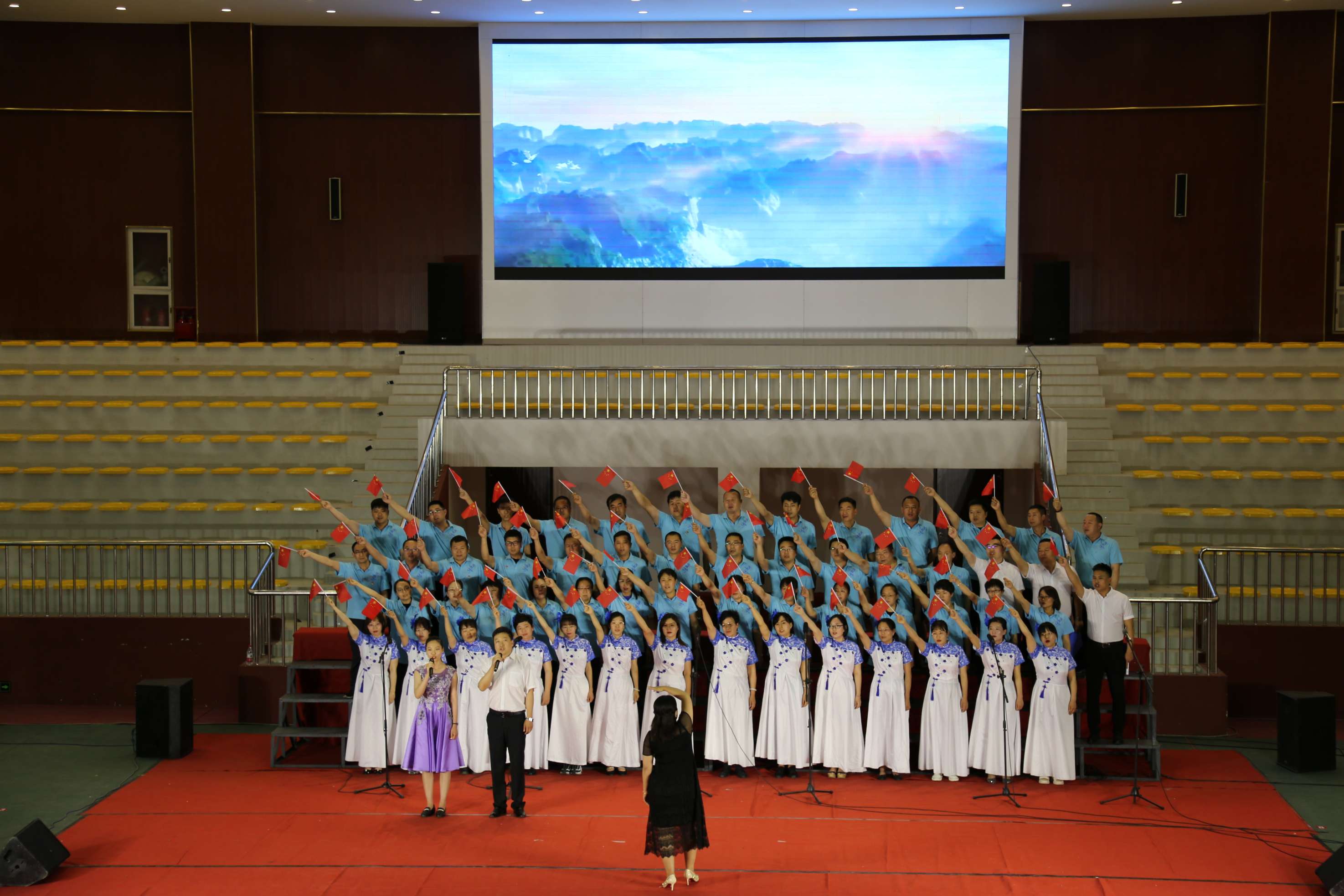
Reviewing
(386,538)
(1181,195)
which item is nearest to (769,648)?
(386,538)

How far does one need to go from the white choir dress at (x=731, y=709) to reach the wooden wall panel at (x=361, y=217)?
11450 mm

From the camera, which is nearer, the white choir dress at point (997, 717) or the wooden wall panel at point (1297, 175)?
the white choir dress at point (997, 717)

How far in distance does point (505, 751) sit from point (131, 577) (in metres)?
6.97

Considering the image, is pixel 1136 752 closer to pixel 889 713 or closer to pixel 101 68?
pixel 889 713

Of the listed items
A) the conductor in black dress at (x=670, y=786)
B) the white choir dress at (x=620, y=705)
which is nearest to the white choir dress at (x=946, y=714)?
the white choir dress at (x=620, y=705)

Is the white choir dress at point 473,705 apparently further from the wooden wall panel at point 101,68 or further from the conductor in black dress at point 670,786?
the wooden wall panel at point 101,68

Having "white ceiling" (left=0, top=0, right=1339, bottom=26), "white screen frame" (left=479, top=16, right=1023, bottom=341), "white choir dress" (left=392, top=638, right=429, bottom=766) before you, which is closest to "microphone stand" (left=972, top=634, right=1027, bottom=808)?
"white choir dress" (left=392, top=638, right=429, bottom=766)

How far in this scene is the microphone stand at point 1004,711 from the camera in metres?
10.5

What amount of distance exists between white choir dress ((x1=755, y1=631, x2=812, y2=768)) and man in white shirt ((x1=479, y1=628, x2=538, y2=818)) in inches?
87.9

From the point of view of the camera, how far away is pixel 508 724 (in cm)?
988

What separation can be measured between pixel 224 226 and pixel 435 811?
13148mm

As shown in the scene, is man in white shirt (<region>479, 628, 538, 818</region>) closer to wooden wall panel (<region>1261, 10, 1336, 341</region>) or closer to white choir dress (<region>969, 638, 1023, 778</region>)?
white choir dress (<region>969, 638, 1023, 778</region>)

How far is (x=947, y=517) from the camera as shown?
464 inches

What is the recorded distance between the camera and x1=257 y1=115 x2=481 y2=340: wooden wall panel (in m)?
20.5
